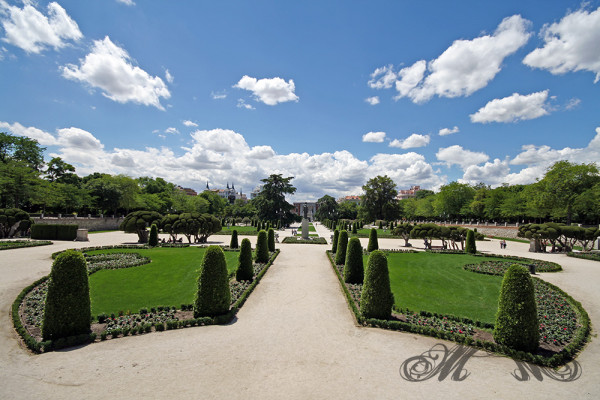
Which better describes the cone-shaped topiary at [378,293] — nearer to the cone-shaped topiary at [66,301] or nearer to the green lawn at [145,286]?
the green lawn at [145,286]

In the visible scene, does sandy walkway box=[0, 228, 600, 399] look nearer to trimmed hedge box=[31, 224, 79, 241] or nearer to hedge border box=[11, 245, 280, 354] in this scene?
hedge border box=[11, 245, 280, 354]

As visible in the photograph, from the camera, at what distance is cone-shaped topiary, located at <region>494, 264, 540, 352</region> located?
6.52 metres

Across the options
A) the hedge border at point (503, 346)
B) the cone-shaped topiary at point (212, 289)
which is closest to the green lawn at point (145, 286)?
the cone-shaped topiary at point (212, 289)

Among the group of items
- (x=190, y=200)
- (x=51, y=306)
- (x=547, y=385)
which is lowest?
(x=547, y=385)

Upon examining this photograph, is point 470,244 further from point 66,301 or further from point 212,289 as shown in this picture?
point 66,301

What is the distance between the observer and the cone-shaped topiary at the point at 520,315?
257 inches

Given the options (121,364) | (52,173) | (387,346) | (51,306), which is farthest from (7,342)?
(52,173)

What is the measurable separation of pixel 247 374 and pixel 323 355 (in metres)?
1.77

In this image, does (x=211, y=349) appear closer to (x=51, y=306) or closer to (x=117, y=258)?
(x=51, y=306)

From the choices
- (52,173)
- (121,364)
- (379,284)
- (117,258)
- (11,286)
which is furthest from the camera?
(52,173)

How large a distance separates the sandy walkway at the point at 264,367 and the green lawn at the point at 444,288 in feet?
8.91

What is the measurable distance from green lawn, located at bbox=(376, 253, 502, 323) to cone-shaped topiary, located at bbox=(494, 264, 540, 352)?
2046 millimetres

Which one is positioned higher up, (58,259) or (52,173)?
(52,173)

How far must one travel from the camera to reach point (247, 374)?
559 centimetres
